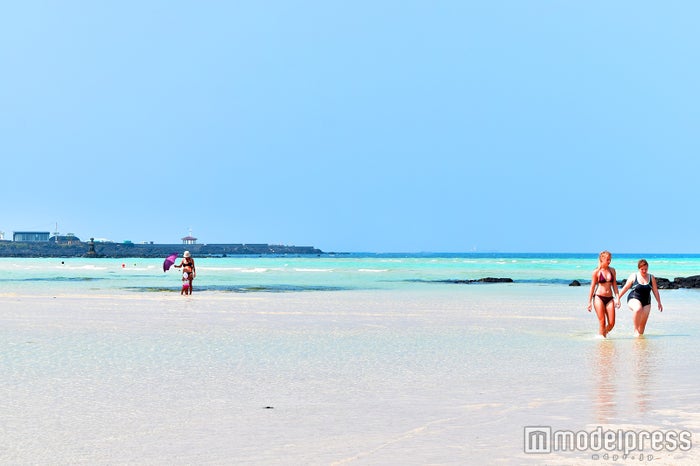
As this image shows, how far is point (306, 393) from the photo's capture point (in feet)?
34.6

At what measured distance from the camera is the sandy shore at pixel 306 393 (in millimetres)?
7602

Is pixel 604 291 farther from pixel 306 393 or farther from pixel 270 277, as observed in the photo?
pixel 270 277

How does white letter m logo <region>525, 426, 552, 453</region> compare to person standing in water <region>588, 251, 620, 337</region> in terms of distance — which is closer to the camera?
white letter m logo <region>525, 426, 552, 453</region>

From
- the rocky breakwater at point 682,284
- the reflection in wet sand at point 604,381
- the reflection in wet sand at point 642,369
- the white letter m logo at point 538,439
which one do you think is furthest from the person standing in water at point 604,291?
→ the rocky breakwater at point 682,284

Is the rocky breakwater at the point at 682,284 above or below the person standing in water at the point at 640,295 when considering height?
below

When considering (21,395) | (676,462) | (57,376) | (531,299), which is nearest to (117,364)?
(57,376)

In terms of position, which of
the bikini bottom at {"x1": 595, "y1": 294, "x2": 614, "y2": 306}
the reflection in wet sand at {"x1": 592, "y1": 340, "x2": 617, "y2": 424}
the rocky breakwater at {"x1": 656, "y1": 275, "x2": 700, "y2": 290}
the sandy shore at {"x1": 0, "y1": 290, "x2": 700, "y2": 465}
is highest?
the bikini bottom at {"x1": 595, "y1": 294, "x2": 614, "y2": 306}

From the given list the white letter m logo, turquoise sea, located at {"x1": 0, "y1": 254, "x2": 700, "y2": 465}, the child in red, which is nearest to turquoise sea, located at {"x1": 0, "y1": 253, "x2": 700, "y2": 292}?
the child in red

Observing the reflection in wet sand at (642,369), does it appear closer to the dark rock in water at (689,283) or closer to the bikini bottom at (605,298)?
the bikini bottom at (605,298)

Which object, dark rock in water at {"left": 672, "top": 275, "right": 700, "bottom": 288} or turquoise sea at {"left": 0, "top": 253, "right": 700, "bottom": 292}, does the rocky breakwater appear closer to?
dark rock in water at {"left": 672, "top": 275, "right": 700, "bottom": 288}

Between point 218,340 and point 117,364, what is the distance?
3.89 metres

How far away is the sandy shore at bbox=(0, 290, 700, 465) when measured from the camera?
7602mm

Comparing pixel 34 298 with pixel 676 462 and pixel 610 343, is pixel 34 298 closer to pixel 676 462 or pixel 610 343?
pixel 610 343

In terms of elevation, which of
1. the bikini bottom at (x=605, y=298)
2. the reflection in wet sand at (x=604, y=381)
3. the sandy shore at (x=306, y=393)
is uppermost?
the bikini bottom at (x=605, y=298)
